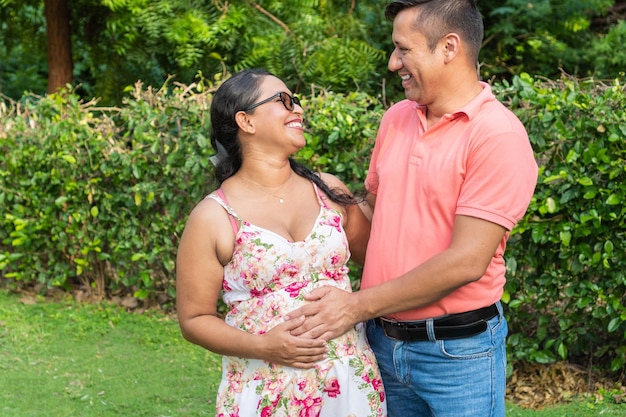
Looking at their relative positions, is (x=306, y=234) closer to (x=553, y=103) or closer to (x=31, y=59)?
(x=553, y=103)

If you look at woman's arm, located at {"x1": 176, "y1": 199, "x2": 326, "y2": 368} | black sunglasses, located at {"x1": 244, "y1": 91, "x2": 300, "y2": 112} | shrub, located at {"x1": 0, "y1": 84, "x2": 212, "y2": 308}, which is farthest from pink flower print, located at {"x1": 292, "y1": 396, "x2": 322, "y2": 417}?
shrub, located at {"x1": 0, "y1": 84, "x2": 212, "y2": 308}

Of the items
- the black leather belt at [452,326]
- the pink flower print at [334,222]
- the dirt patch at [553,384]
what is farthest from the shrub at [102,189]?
the black leather belt at [452,326]

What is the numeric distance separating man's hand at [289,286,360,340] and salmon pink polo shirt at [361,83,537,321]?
0.13 m

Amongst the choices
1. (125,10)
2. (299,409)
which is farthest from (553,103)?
(125,10)

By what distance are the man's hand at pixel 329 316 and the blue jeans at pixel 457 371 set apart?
0.66 feet

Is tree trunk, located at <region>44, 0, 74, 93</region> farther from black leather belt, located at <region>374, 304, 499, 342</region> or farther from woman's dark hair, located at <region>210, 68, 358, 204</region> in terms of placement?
black leather belt, located at <region>374, 304, 499, 342</region>

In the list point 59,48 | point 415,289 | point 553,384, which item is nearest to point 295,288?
point 415,289

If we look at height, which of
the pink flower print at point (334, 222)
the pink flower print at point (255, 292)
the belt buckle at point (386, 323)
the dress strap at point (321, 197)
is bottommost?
the belt buckle at point (386, 323)

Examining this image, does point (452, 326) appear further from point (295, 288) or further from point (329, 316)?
point (295, 288)

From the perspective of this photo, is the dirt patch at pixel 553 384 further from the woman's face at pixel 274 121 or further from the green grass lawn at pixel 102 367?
the woman's face at pixel 274 121

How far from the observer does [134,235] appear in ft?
19.6

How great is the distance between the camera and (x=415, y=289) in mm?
2453

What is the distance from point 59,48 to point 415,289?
23.9 feet

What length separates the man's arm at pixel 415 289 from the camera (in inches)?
94.2
